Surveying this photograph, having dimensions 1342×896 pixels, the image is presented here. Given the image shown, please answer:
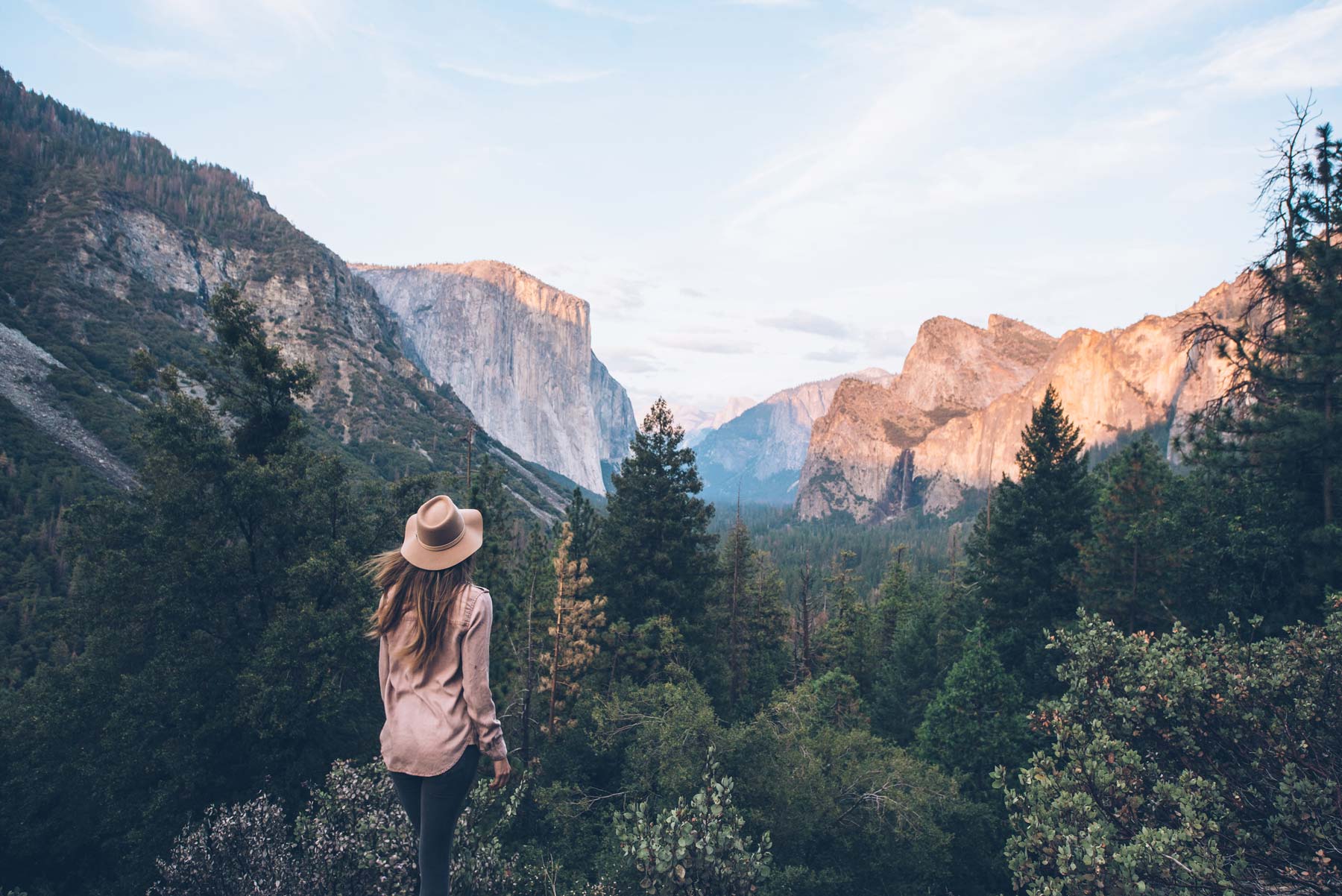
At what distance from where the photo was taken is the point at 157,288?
Result: 120938 mm

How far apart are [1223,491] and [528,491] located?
133899 millimetres

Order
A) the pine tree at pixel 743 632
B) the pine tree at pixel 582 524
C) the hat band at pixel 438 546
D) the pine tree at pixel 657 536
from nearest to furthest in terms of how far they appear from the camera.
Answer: the hat band at pixel 438 546
the pine tree at pixel 657 536
the pine tree at pixel 582 524
the pine tree at pixel 743 632

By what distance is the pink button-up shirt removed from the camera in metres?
3.35

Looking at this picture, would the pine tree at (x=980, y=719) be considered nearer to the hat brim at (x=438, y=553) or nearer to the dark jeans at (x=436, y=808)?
the dark jeans at (x=436, y=808)

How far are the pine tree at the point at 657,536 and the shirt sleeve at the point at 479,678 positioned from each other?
19506mm

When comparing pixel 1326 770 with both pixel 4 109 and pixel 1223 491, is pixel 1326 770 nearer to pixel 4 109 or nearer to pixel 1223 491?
pixel 1223 491

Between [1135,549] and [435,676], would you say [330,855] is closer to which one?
[435,676]

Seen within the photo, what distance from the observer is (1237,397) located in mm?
14281

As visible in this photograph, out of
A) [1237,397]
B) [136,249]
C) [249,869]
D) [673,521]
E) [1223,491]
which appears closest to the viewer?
[249,869]

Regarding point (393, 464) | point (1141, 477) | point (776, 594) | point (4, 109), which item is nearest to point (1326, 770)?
point (1141, 477)

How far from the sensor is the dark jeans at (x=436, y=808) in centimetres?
343

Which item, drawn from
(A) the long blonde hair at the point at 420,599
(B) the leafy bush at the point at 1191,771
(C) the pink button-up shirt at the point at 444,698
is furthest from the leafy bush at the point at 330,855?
(B) the leafy bush at the point at 1191,771

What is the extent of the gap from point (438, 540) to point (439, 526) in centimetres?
11

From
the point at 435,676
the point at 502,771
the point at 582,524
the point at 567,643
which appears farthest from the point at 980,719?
the point at 435,676
